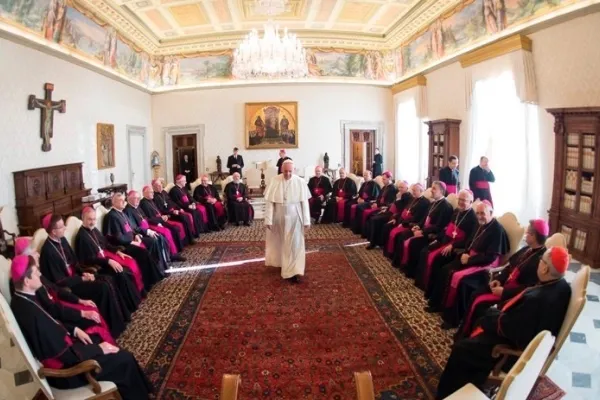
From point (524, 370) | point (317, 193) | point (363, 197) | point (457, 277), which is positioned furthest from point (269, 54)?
point (524, 370)

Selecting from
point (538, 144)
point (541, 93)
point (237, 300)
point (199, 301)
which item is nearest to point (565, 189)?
point (538, 144)

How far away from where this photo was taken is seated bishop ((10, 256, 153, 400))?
3074 mm

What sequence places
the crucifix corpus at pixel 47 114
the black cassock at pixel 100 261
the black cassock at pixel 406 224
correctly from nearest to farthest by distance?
the black cassock at pixel 100 261
the black cassock at pixel 406 224
the crucifix corpus at pixel 47 114

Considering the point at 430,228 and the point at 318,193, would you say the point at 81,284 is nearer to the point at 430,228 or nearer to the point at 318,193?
the point at 430,228

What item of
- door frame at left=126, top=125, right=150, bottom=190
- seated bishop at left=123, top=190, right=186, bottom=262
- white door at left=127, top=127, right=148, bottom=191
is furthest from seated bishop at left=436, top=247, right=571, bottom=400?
white door at left=127, top=127, right=148, bottom=191

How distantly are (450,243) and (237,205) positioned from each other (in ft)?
20.8

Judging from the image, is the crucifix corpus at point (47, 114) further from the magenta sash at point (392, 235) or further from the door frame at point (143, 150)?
the magenta sash at point (392, 235)

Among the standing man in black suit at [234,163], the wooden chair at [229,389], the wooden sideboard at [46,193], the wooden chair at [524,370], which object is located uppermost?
the standing man in black suit at [234,163]

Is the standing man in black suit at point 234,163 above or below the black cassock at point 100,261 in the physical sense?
above

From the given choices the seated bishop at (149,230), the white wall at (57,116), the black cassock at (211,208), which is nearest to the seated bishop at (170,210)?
the seated bishop at (149,230)

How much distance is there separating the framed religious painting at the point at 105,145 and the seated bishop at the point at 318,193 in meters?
6.27

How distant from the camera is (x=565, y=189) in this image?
25.0ft

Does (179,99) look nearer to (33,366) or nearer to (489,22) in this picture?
(489,22)

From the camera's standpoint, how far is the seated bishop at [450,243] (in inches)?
227
